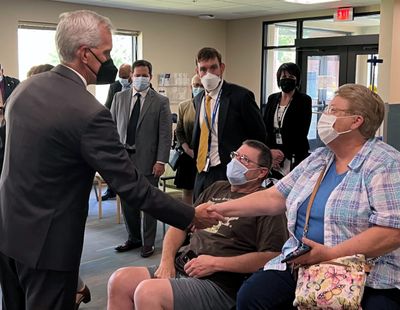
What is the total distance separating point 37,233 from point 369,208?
116 cm

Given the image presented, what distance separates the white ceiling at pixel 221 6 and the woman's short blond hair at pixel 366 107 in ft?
18.1

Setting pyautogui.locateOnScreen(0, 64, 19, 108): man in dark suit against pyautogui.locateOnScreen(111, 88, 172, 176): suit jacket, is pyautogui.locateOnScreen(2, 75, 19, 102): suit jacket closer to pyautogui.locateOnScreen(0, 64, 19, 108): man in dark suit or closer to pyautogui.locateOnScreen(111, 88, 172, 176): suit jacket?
pyautogui.locateOnScreen(0, 64, 19, 108): man in dark suit

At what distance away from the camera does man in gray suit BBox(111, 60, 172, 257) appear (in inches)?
Answer: 165

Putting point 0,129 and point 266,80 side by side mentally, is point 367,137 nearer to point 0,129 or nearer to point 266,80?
point 0,129

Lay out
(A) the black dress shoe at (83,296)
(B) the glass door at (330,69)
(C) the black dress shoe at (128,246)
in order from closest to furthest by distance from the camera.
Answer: (A) the black dress shoe at (83,296) → (C) the black dress shoe at (128,246) → (B) the glass door at (330,69)

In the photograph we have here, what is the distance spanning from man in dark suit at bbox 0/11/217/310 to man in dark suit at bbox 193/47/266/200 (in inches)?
61.1

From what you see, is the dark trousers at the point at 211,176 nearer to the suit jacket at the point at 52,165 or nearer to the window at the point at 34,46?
the suit jacket at the point at 52,165

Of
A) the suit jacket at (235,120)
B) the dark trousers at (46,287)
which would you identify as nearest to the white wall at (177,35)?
the suit jacket at (235,120)

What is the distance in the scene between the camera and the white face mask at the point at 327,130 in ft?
6.63

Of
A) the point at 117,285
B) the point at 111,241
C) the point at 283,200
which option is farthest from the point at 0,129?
the point at 111,241

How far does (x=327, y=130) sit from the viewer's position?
2.04 m

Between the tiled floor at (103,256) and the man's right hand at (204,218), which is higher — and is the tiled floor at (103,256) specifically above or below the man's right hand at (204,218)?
below

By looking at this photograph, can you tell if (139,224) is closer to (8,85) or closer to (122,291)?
(8,85)

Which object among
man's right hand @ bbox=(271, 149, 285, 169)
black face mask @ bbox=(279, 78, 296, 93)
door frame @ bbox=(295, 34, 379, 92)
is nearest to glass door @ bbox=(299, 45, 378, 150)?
door frame @ bbox=(295, 34, 379, 92)
